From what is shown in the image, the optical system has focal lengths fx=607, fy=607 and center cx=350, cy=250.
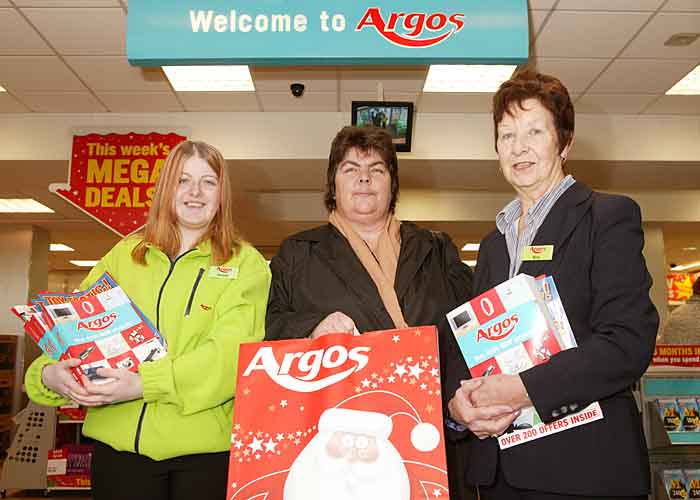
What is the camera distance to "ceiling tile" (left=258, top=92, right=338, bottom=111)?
18.9ft

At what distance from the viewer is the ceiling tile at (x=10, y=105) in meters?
5.75

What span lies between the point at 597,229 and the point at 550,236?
0.12 meters

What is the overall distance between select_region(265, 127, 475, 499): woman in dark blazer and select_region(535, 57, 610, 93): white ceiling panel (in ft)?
11.2

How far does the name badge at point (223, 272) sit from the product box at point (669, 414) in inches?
102

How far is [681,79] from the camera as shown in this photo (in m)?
5.45

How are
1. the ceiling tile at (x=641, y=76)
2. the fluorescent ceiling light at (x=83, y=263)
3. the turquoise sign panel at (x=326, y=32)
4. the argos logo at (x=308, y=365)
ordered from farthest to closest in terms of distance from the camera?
the fluorescent ceiling light at (x=83, y=263)
the ceiling tile at (x=641, y=76)
the turquoise sign panel at (x=326, y=32)
the argos logo at (x=308, y=365)

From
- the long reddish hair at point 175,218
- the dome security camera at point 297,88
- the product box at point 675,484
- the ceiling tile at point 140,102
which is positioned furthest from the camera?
the ceiling tile at point 140,102

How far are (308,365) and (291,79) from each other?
433cm

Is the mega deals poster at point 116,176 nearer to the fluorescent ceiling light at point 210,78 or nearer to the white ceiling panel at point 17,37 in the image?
the fluorescent ceiling light at point 210,78

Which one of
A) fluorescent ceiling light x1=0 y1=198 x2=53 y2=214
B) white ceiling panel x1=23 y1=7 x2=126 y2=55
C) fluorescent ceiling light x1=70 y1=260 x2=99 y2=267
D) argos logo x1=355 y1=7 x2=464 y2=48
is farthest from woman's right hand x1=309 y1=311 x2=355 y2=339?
fluorescent ceiling light x1=70 y1=260 x2=99 y2=267

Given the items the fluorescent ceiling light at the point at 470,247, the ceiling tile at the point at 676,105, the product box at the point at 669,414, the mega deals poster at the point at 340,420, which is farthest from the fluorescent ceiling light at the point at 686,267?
the mega deals poster at the point at 340,420

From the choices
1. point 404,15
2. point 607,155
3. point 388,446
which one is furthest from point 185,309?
point 607,155

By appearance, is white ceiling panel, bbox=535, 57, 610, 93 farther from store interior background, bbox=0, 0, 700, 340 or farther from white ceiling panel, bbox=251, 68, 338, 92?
white ceiling panel, bbox=251, 68, 338, 92

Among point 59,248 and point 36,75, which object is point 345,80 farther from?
point 59,248
